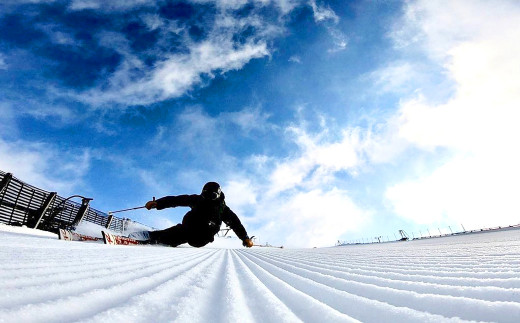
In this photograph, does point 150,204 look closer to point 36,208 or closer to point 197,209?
point 197,209

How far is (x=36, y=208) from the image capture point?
870 cm

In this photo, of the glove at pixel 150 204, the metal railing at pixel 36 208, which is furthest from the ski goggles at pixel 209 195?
the metal railing at pixel 36 208

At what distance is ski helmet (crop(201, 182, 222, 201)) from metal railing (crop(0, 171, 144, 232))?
521 cm

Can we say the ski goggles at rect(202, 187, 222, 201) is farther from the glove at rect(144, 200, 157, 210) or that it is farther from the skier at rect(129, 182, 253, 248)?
the glove at rect(144, 200, 157, 210)

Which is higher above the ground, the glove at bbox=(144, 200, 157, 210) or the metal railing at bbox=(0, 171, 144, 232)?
the metal railing at bbox=(0, 171, 144, 232)

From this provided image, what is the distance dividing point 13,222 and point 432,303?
36.5 feet

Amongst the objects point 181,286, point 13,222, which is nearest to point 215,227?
point 181,286

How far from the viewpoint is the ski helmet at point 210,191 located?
574cm

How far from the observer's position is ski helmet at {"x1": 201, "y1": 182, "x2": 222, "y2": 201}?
18.8 feet

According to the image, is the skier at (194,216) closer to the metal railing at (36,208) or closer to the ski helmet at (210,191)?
the ski helmet at (210,191)

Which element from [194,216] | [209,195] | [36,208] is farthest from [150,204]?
[36,208]

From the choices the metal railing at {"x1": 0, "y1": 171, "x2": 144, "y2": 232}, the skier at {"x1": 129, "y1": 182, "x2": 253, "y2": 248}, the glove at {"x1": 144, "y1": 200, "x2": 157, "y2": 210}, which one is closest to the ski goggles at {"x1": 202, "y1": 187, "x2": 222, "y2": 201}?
the skier at {"x1": 129, "y1": 182, "x2": 253, "y2": 248}

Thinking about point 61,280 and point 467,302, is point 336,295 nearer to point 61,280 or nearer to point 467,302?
point 467,302

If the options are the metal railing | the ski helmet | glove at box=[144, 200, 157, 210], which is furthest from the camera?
the metal railing
